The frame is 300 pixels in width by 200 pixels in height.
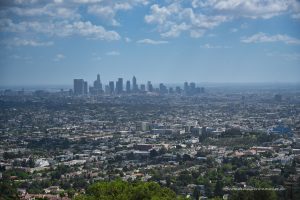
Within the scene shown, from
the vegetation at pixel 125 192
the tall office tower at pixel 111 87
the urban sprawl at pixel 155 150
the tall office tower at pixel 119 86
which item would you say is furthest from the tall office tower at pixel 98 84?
the vegetation at pixel 125 192

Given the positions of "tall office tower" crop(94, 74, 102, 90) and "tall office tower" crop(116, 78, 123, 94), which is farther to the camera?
"tall office tower" crop(94, 74, 102, 90)

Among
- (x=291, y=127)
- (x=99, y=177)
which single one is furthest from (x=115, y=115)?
(x=99, y=177)

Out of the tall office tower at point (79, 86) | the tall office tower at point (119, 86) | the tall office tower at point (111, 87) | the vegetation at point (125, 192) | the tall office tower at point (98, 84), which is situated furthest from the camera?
the tall office tower at point (98, 84)

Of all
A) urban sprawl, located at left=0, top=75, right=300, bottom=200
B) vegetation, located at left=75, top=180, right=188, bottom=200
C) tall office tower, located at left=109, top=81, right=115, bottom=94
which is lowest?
urban sprawl, located at left=0, top=75, right=300, bottom=200

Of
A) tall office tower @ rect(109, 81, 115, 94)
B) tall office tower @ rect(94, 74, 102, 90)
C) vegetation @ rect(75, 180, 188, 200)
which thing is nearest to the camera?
vegetation @ rect(75, 180, 188, 200)

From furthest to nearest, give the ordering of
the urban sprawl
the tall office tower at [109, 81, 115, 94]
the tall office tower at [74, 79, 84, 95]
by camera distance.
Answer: the tall office tower at [109, 81, 115, 94]
the tall office tower at [74, 79, 84, 95]
the urban sprawl

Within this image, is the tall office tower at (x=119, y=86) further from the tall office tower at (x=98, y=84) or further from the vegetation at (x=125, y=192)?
the vegetation at (x=125, y=192)

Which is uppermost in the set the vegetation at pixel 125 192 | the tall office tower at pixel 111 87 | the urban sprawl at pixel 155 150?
the tall office tower at pixel 111 87

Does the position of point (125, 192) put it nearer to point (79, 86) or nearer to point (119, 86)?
point (79, 86)

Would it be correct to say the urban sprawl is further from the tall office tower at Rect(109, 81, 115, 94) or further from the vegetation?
the tall office tower at Rect(109, 81, 115, 94)

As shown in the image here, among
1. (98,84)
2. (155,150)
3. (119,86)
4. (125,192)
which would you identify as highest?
(98,84)

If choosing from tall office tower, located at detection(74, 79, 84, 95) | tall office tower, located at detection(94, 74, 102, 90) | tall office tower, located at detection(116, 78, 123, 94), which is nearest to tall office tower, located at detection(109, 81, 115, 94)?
tall office tower, located at detection(116, 78, 123, 94)

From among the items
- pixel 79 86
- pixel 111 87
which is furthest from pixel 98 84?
pixel 79 86
